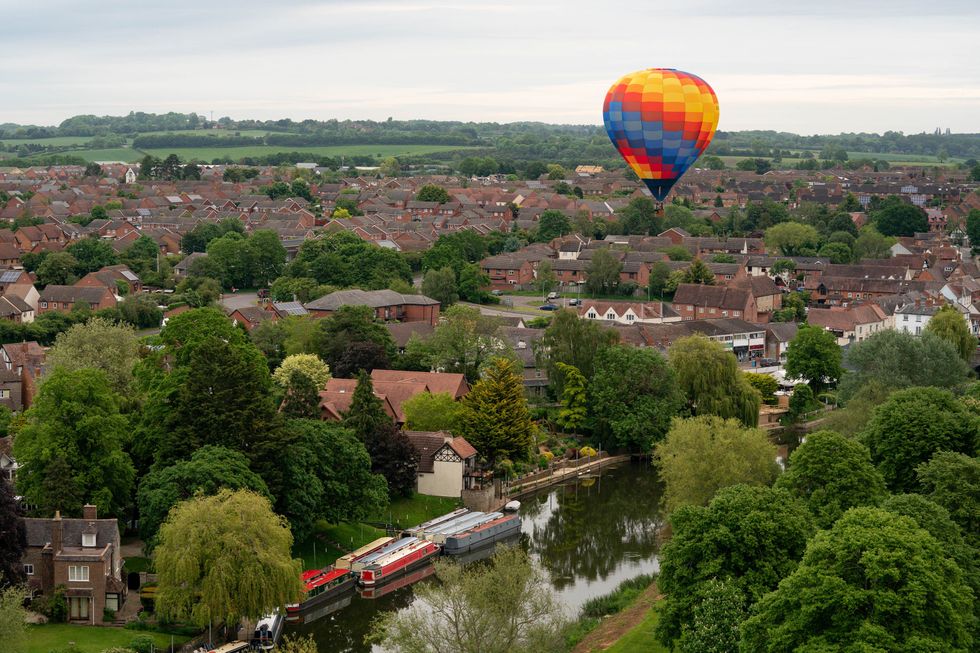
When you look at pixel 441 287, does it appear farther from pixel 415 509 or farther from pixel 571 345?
pixel 415 509

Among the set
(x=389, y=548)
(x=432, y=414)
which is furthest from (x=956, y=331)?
(x=389, y=548)

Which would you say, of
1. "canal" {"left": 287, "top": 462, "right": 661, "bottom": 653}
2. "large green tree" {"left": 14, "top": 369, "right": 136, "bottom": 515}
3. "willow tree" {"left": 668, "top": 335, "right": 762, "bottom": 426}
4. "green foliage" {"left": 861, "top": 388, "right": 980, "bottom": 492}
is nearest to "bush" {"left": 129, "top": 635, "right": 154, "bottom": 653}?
"canal" {"left": 287, "top": 462, "right": 661, "bottom": 653}

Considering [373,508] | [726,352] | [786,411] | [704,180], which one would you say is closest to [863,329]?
[786,411]

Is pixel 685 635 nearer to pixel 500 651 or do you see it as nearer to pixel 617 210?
pixel 500 651

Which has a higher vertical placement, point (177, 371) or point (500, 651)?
point (177, 371)

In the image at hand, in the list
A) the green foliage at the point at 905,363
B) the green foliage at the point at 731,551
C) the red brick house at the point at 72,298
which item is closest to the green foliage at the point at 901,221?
the green foliage at the point at 905,363

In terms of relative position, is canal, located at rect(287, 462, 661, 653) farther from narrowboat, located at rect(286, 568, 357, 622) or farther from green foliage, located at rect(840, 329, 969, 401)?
green foliage, located at rect(840, 329, 969, 401)

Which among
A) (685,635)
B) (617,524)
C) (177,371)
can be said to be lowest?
(617,524)
